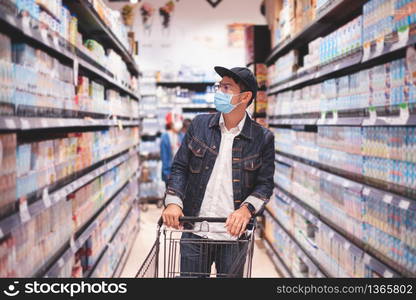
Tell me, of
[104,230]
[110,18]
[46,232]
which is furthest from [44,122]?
[110,18]

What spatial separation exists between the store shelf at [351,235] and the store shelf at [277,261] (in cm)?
74

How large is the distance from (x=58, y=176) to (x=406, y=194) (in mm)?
2094

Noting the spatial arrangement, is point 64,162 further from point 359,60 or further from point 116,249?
point 116,249

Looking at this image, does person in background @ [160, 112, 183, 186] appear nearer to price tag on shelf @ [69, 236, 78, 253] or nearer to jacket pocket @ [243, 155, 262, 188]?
price tag on shelf @ [69, 236, 78, 253]

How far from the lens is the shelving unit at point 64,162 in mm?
2178

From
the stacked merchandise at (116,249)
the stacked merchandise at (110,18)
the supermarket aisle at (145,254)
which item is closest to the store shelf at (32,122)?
the stacked merchandise at (110,18)

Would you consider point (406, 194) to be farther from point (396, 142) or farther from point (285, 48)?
point (285, 48)

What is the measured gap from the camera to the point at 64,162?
3.06 metres

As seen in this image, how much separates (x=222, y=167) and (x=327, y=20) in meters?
2.15

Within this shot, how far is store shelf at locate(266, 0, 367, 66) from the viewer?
141 inches

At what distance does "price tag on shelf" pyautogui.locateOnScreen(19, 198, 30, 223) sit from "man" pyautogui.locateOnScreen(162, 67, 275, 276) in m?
0.74

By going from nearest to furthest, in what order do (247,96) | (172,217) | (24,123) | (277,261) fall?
1. (24,123)
2. (172,217)
3. (247,96)
4. (277,261)

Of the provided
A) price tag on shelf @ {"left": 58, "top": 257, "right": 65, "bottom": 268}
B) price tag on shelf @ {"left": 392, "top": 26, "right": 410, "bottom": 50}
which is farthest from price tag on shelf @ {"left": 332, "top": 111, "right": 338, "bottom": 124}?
price tag on shelf @ {"left": 58, "top": 257, "right": 65, "bottom": 268}

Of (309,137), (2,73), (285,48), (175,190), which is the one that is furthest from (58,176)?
(285,48)
